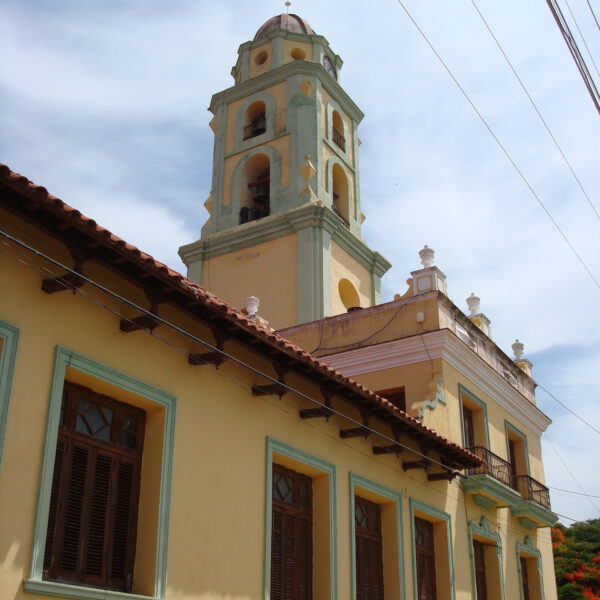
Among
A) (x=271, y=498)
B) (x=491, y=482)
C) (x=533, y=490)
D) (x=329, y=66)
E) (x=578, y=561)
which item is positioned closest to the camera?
(x=271, y=498)

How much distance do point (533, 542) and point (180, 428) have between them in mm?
11233

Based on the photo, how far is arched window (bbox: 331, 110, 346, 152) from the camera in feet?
82.6

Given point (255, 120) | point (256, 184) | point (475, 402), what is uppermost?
point (255, 120)

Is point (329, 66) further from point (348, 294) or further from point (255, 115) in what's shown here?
point (348, 294)

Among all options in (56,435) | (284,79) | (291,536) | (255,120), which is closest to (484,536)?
(291,536)

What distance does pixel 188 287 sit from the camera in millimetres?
8711

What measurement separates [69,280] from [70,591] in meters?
2.68

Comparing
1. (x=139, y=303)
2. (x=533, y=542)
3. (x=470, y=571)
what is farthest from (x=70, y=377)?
(x=533, y=542)

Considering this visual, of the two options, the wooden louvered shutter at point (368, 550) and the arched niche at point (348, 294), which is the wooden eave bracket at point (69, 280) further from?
the arched niche at point (348, 294)

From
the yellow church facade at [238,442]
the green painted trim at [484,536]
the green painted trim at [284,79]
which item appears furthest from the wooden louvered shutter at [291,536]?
the green painted trim at [284,79]

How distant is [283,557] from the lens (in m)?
10.5

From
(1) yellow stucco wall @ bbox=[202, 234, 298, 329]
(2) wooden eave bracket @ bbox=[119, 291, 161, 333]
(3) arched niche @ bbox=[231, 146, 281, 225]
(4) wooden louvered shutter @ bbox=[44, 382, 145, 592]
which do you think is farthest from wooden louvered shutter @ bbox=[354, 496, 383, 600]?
(3) arched niche @ bbox=[231, 146, 281, 225]

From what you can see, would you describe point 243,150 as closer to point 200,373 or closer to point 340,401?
point 340,401

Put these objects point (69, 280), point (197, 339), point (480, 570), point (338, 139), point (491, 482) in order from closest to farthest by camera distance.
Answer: point (69, 280)
point (197, 339)
point (491, 482)
point (480, 570)
point (338, 139)
